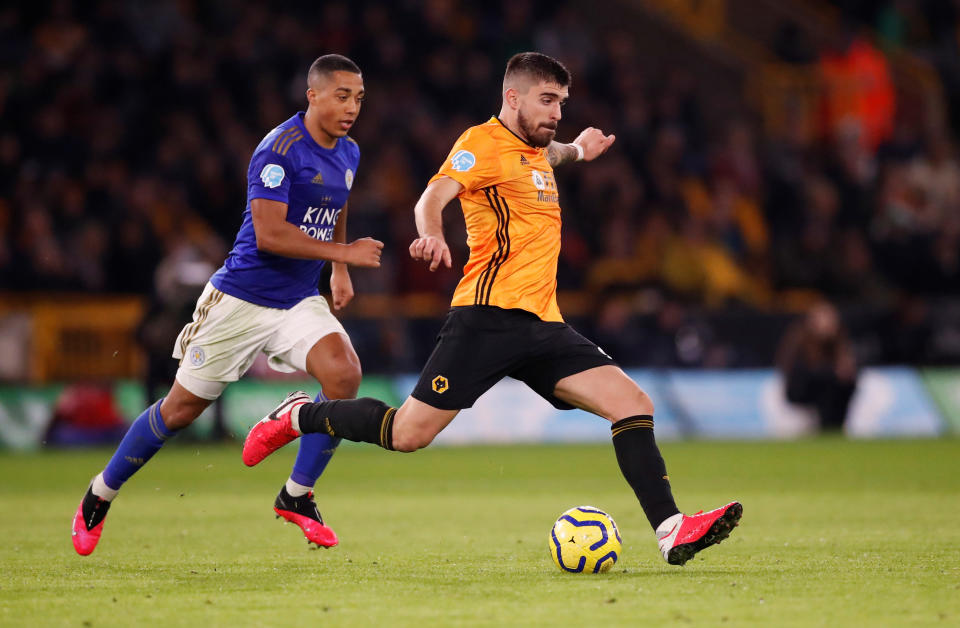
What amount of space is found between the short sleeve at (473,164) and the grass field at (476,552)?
182cm

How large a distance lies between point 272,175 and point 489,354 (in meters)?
1.61

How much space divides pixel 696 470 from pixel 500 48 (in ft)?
35.0

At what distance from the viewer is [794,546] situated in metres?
7.34

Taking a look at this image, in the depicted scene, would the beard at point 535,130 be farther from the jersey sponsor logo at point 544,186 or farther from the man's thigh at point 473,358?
the man's thigh at point 473,358

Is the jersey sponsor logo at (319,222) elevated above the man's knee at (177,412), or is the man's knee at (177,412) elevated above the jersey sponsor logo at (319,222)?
the jersey sponsor logo at (319,222)

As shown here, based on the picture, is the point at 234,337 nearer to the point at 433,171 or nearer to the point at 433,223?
the point at 433,223

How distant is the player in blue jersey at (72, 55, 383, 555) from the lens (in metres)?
7.45

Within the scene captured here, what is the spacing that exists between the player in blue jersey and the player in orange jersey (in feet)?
2.96

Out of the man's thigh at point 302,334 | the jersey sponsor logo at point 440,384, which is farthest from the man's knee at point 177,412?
the jersey sponsor logo at point 440,384

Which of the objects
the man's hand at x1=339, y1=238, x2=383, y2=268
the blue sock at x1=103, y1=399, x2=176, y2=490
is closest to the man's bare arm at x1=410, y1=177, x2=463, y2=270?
the man's hand at x1=339, y1=238, x2=383, y2=268

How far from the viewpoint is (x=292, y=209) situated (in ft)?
24.6

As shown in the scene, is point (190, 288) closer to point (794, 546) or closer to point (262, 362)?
point (262, 362)

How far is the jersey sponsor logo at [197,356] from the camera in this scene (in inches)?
293

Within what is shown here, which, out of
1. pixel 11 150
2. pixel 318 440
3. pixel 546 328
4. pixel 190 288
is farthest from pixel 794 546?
pixel 11 150
